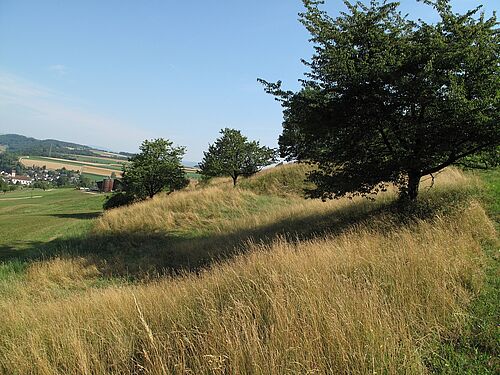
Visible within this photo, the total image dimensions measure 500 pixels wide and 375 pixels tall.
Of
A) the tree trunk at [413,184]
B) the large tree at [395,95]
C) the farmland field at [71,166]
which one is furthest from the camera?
the farmland field at [71,166]

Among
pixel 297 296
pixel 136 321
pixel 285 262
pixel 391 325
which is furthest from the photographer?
pixel 285 262

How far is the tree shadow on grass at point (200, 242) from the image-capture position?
8.96 m

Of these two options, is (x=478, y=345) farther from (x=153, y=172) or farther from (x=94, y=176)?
(x=94, y=176)

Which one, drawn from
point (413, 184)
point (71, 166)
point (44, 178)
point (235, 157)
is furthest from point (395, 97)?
point (71, 166)

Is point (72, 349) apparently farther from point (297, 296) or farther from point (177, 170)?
point (177, 170)

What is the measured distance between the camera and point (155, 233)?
17719 millimetres

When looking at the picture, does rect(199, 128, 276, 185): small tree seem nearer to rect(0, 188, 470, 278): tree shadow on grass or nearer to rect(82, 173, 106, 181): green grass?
rect(0, 188, 470, 278): tree shadow on grass

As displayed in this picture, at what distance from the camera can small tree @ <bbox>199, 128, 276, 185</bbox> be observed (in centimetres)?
3005

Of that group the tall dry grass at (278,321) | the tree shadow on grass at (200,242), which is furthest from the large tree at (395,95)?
the tall dry grass at (278,321)

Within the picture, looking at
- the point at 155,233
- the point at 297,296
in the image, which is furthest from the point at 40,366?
the point at 155,233

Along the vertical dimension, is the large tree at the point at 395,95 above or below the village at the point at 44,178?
above

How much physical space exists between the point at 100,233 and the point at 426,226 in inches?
662

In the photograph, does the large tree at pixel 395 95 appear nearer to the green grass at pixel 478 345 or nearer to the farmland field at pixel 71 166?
the green grass at pixel 478 345

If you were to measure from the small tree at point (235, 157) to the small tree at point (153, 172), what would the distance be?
285 cm
